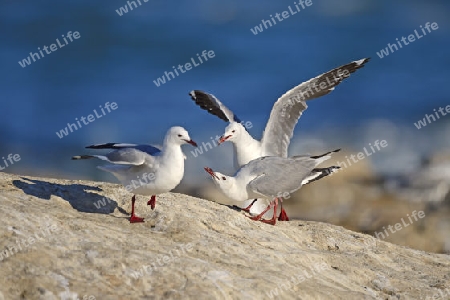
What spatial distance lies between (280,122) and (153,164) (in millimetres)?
4165

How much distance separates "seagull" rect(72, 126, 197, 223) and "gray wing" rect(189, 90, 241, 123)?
419 cm

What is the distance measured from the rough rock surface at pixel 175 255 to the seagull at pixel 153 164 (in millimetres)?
320

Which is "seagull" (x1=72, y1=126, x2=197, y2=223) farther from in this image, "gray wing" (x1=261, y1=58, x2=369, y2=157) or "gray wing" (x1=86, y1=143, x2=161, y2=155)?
"gray wing" (x1=261, y1=58, x2=369, y2=157)

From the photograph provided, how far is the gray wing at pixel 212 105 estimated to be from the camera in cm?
1295

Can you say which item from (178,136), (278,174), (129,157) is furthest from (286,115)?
(129,157)

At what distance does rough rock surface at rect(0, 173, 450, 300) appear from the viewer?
6.43m

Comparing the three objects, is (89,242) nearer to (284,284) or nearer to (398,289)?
(284,284)

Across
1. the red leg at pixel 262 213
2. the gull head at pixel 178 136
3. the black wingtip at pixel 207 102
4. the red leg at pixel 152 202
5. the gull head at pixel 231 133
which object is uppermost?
the black wingtip at pixel 207 102

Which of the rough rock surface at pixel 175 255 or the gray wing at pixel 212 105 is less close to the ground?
the gray wing at pixel 212 105

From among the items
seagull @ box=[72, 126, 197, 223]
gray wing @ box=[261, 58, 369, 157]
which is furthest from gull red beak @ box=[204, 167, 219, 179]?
gray wing @ box=[261, 58, 369, 157]

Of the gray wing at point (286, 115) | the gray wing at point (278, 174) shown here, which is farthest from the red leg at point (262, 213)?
the gray wing at point (286, 115)

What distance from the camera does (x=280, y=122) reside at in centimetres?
1241

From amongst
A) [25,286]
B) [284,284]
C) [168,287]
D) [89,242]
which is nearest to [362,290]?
[284,284]

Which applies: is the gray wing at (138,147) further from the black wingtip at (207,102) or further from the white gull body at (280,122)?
the black wingtip at (207,102)
